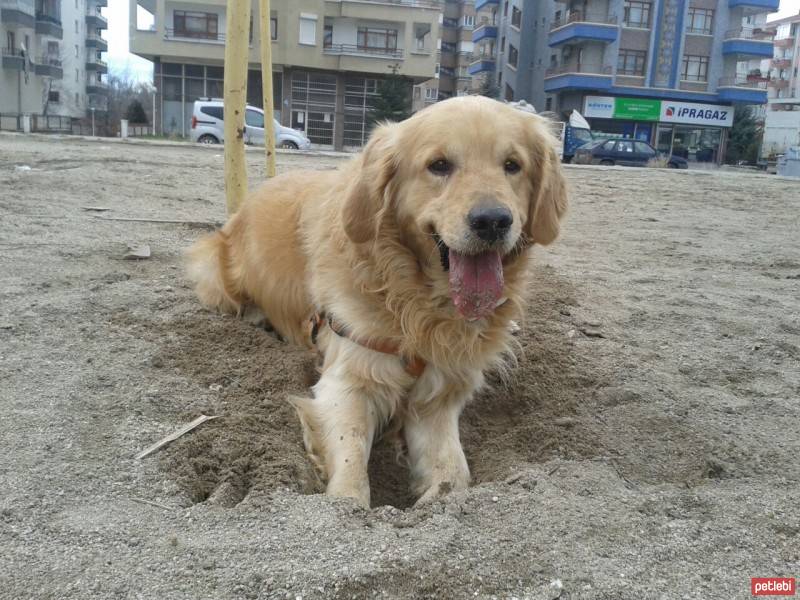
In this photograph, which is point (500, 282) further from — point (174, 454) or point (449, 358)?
point (174, 454)

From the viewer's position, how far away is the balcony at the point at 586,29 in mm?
42000

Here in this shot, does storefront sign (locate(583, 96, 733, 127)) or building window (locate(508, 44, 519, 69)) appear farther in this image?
building window (locate(508, 44, 519, 69))

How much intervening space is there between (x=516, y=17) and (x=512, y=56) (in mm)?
2870

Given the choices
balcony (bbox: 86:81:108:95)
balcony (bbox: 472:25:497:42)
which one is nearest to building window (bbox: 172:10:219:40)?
balcony (bbox: 472:25:497:42)

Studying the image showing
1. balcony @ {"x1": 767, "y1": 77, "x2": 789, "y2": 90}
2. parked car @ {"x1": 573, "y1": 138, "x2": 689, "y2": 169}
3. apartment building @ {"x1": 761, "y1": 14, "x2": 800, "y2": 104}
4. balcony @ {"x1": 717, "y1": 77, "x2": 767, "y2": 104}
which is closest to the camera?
parked car @ {"x1": 573, "y1": 138, "x2": 689, "y2": 169}

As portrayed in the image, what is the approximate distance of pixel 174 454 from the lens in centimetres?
223

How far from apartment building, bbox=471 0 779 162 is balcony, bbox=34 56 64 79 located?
36097 millimetres

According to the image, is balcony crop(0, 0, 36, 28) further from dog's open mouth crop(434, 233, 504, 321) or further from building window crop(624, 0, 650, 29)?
dog's open mouth crop(434, 233, 504, 321)

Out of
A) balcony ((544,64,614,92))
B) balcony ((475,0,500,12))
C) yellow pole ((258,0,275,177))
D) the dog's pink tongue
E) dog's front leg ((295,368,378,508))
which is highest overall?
balcony ((475,0,500,12))

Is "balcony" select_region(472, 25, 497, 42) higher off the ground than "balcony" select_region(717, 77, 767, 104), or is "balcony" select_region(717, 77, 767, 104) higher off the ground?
"balcony" select_region(472, 25, 497, 42)

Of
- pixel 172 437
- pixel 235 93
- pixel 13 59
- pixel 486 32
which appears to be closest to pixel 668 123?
pixel 486 32

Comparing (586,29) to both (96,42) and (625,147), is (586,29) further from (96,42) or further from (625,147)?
(96,42)

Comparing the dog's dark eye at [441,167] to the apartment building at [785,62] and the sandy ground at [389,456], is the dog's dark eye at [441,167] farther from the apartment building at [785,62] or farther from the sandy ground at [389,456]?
the apartment building at [785,62]

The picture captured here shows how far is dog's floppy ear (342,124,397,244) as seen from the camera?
2773mm
